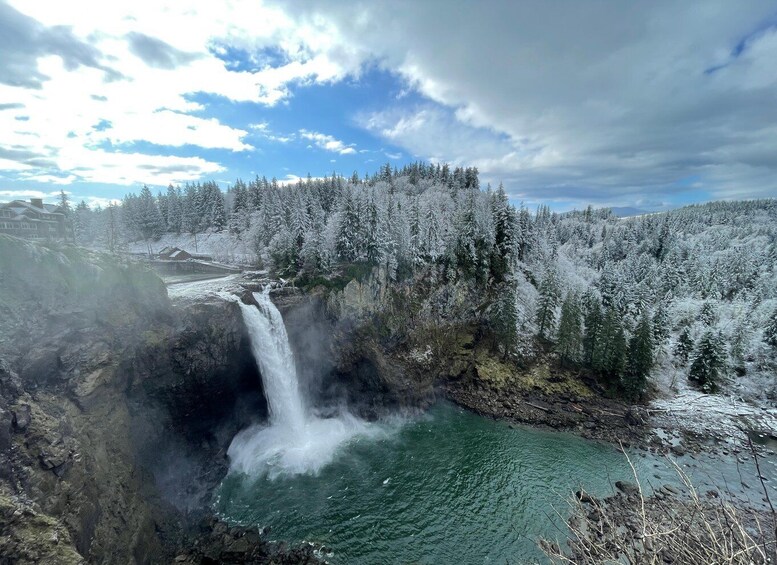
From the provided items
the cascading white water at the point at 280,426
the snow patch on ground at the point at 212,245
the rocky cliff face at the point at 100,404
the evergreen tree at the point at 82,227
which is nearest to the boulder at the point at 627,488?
the cascading white water at the point at 280,426

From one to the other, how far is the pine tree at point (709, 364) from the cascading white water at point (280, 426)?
166 ft

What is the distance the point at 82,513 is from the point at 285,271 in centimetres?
3015

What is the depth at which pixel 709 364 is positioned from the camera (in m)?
53.2

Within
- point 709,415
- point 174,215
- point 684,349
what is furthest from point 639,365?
point 174,215

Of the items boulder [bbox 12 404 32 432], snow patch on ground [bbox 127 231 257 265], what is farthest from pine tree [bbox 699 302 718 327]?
boulder [bbox 12 404 32 432]

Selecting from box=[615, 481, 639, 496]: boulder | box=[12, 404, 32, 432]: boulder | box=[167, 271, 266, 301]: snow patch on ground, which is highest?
box=[167, 271, 266, 301]: snow patch on ground

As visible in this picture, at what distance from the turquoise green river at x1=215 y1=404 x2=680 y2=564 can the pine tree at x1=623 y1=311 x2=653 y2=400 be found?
13499 mm

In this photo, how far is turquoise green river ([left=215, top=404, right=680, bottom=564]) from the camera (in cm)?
2620

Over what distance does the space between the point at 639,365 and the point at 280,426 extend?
46769 millimetres

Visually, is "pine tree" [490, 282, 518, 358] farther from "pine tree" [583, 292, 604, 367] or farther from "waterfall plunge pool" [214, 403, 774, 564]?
"waterfall plunge pool" [214, 403, 774, 564]

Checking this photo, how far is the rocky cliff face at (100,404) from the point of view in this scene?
750 inches

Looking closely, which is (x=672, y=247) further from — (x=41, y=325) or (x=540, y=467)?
(x=41, y=325)

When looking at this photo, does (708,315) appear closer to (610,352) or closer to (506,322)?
(610,352)

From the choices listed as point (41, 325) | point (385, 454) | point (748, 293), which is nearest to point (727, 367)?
point (748, 293)
